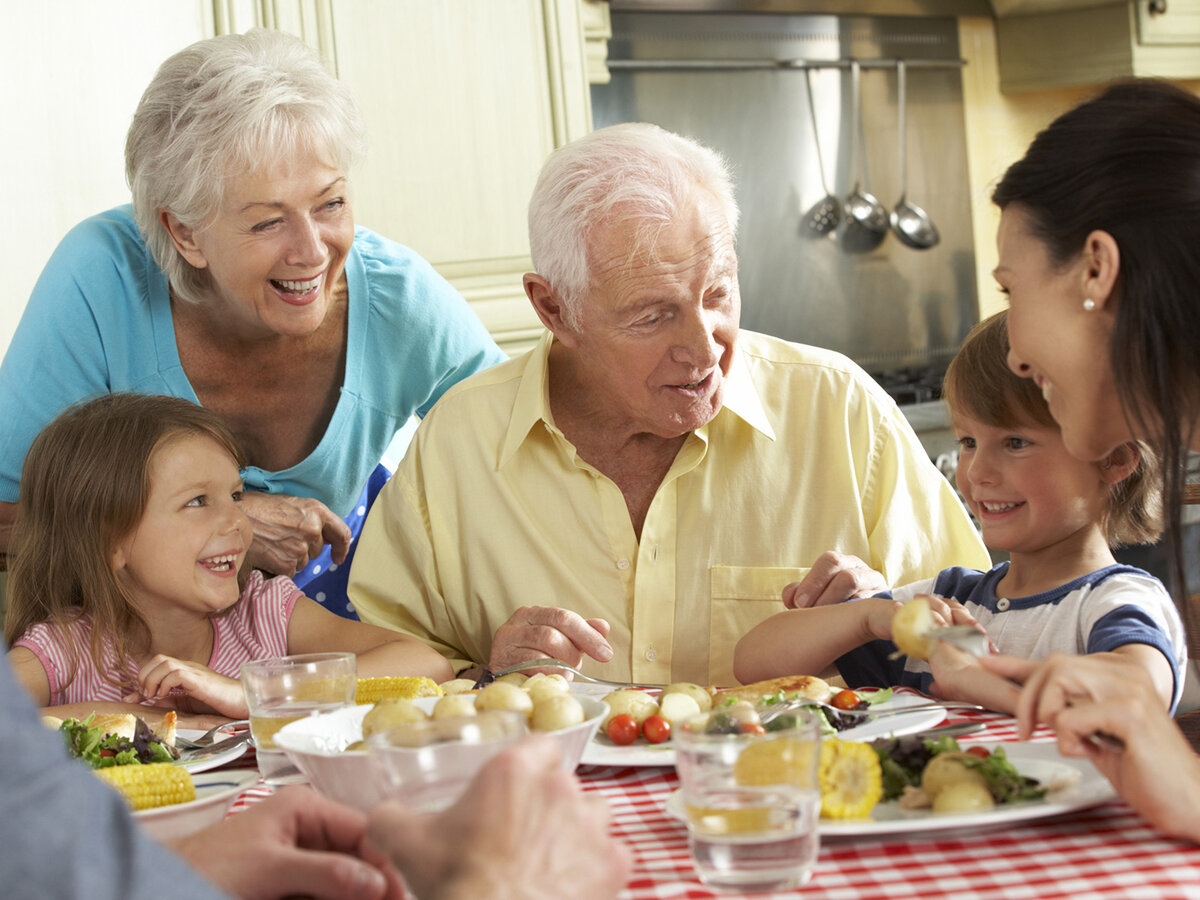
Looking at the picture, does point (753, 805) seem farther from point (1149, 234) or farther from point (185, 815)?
point (1149, 234)

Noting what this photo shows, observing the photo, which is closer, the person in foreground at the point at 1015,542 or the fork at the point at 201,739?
the fork at the point at 201,739

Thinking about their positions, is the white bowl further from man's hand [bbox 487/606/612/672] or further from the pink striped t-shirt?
the pink striped t-shirt

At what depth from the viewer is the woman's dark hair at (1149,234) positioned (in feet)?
3.38

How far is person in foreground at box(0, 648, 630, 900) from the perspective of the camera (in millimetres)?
532

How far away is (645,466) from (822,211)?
2670 mm

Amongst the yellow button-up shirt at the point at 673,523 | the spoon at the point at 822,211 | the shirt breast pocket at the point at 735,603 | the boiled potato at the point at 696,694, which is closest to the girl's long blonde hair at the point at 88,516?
the yellow button-up shirt at the point at 673,523

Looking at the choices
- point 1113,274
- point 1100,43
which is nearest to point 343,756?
point 1113,274

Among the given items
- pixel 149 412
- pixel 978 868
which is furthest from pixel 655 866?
pixel 149 412

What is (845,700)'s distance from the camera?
1.12m

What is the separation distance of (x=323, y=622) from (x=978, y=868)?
4.47 feet

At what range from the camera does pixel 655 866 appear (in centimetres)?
80

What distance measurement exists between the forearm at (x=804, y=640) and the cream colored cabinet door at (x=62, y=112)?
2018 millimetres

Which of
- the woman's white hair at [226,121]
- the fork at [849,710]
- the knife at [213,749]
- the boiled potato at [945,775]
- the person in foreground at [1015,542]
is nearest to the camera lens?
the boiled potato at [945,775]

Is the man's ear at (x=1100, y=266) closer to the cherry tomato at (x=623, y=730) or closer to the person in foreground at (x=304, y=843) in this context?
the cherry tomato at (x=623, y=730)
